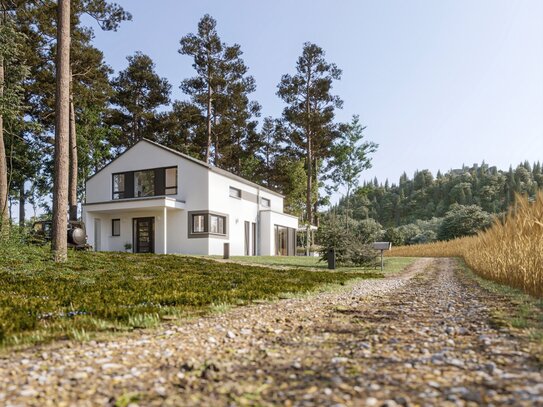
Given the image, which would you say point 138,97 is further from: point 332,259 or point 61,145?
point 332,259

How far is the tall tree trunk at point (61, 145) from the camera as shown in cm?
1202

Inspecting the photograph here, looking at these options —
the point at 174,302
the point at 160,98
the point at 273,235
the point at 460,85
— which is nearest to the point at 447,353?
the point at 174,302

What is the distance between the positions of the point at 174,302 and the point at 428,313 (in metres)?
3.04

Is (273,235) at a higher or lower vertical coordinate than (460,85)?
lower

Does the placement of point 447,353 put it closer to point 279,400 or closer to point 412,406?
point 412,406

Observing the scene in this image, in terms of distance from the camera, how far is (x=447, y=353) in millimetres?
2682

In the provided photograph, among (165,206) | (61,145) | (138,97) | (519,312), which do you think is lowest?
(519,312)

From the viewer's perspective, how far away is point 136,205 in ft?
71.2

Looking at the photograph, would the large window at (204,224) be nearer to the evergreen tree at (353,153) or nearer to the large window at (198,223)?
the large window at (198,223)

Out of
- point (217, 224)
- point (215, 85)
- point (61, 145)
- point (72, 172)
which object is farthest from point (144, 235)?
point (215, 85)

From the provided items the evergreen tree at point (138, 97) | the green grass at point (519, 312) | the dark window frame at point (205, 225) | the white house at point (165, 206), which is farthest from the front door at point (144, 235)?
the green grass at point (519, 312)

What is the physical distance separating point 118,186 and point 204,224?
21.8 ft

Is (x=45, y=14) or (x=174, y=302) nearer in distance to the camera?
(x=174, y=302)

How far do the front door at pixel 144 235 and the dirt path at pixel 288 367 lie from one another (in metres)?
20.0
